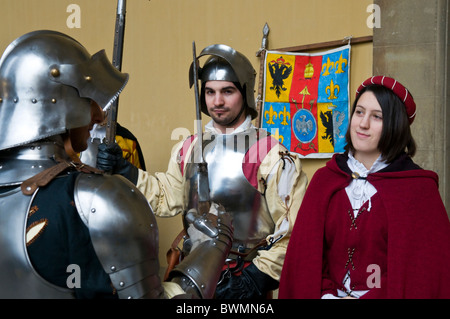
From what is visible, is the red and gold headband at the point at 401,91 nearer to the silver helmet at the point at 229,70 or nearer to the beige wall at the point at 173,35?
the silver helmet at the point at 229,70

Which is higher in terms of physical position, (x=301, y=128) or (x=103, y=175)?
(x=301, y=128)

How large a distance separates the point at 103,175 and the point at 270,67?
9.10ft

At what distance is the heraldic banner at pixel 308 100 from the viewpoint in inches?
145

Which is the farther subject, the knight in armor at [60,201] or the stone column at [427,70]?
the stone column at [427,70]

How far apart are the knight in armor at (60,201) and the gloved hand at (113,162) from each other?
90cm

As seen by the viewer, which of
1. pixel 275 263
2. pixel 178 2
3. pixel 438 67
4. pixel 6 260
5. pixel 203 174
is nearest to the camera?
pixel 6 260

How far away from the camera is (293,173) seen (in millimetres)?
2418

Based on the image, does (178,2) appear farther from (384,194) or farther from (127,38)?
(384,194)

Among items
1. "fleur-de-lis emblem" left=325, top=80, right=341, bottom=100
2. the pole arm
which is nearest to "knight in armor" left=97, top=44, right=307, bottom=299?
the pole arm

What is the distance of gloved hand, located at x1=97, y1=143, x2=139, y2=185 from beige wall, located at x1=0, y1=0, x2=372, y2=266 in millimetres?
1726

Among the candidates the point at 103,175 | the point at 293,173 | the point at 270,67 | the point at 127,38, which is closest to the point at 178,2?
the point at 127,38

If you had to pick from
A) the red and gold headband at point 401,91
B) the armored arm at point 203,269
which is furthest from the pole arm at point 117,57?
the red and gold headband at point 401,91

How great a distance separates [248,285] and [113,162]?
0.85m

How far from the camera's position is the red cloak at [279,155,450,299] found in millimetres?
1762
